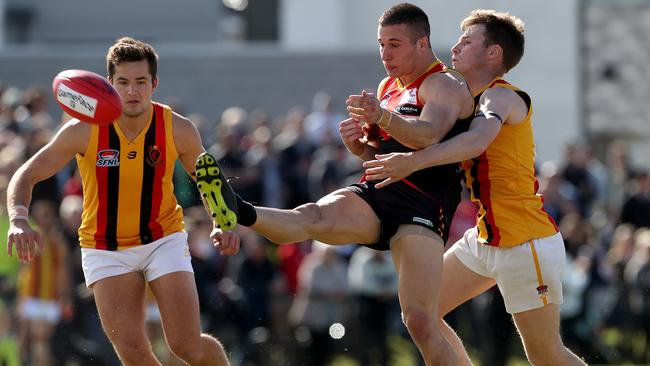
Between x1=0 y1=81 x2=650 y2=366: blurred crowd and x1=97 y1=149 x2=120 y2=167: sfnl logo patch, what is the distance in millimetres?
3612

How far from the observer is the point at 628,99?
2698cm

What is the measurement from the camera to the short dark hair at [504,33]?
7.85 m

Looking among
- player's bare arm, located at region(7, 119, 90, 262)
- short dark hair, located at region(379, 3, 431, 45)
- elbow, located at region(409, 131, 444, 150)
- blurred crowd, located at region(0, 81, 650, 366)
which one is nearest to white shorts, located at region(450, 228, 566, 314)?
elbow, located at region(409, 131, 444, 150)

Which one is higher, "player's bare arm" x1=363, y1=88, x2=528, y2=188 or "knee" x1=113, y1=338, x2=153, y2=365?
"player's bare arm" x1=363, y1=88, x2=528, y2=188

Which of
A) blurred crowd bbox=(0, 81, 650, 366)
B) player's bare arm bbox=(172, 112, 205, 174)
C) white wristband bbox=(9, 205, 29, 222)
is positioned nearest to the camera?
white wristband bbox=(9, 205, 29, 222)

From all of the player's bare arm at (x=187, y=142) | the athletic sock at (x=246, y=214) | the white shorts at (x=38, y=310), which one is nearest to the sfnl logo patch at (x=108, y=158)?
the player's bare arm at (x=187, y=142)

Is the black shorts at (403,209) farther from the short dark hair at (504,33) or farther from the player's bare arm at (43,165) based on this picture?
the player's bare arm at (43,165)

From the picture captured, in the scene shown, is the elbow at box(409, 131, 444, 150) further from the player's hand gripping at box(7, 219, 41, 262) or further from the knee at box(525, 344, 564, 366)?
the player's hand gripping at box(7, 219, 41, 262)

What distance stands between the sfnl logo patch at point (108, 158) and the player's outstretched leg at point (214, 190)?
0.65m

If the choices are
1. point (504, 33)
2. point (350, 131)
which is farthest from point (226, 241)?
point (504, 33)

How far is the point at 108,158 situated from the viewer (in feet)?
25.1

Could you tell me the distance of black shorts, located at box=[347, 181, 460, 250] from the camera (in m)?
7.53

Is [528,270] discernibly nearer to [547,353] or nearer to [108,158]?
[547,353]

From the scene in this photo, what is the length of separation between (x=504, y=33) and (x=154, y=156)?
7.31 feet
